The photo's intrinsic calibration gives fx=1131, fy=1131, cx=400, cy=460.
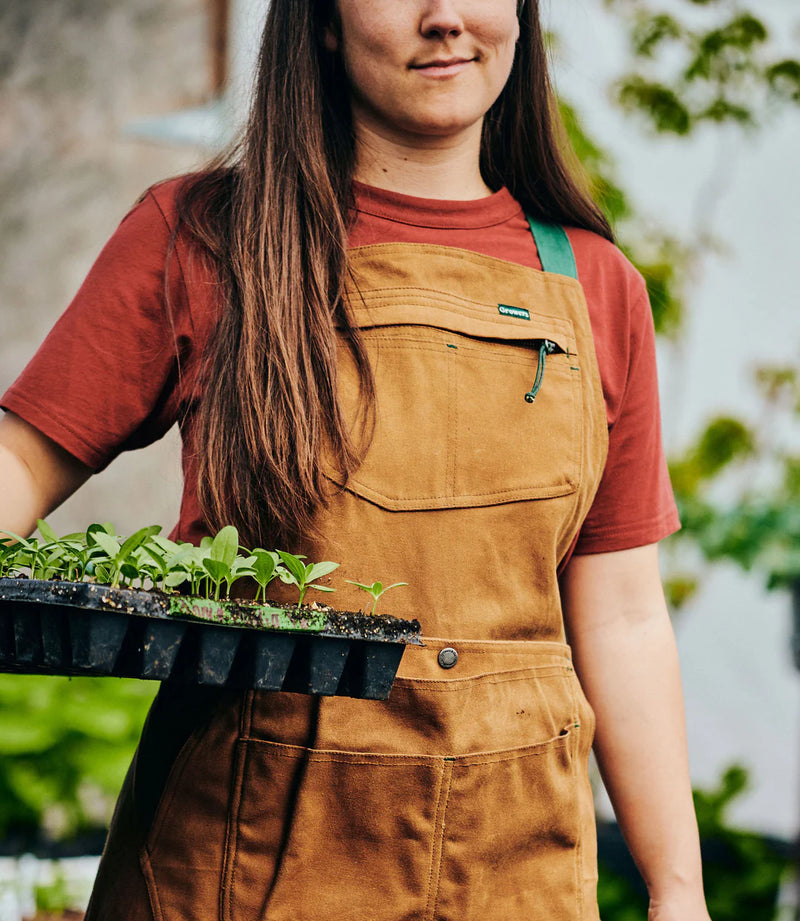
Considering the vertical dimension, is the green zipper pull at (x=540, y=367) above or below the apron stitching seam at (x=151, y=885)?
above

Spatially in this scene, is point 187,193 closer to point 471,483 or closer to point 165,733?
point 471,483

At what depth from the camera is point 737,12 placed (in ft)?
11.4

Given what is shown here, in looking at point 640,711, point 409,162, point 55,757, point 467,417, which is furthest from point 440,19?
point 55,757

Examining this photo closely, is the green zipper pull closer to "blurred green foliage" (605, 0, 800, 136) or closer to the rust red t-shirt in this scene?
the rust red t-shirt

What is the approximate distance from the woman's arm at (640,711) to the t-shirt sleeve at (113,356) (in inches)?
23.2

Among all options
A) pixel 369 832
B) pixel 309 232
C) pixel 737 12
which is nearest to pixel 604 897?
pixel 369 832

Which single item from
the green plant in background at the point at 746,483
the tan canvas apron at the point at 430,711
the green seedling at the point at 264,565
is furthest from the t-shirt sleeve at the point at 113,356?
the green plant in background at the point at 746,483

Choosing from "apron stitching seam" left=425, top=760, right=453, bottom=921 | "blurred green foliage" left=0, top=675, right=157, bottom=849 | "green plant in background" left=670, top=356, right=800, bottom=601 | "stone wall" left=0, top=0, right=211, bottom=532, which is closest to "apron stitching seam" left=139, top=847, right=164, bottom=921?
"apron stitching seam" left=425, top=760, right=453, bottom=921

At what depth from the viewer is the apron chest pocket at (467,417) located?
1.25m

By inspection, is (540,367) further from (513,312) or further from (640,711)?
(640,711)

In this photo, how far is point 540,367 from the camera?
1.34m

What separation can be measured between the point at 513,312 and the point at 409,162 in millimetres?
243

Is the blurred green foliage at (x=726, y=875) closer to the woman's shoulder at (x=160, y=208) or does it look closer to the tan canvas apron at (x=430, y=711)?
the tan canvas apron at (x=430, y=711)

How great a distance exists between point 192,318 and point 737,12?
2.81 m
